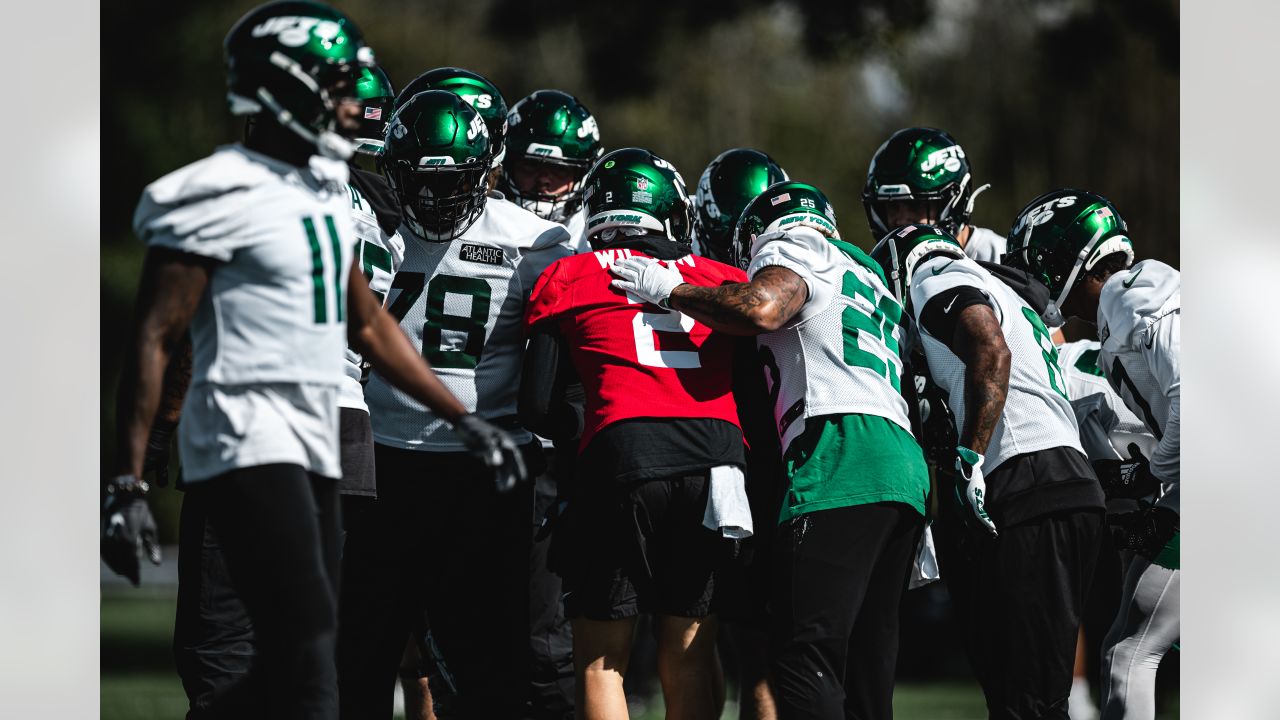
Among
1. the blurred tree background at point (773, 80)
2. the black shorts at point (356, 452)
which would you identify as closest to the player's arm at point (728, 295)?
the black shorts at point (356, 452)

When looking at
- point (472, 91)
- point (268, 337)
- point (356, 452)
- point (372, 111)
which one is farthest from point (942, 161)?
point (268, 337)

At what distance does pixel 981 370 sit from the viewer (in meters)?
4.39

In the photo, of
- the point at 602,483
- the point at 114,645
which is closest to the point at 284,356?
the point at 602,483

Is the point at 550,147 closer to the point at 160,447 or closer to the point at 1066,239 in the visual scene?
the point at 1066,239

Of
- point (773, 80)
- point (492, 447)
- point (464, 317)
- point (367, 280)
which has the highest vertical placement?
point (773, 80)

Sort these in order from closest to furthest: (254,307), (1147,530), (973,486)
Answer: (254,307) → (973,486) → (1147,530)

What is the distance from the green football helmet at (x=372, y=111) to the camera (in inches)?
205

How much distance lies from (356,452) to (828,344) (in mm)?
1394

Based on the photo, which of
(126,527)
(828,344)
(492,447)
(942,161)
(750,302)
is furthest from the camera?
(942,161)

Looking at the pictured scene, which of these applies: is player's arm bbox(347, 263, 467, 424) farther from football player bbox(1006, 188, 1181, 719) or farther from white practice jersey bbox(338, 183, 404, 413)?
football player bbox(1006, 188, 1181, 719)

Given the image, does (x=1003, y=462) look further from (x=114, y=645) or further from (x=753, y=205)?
(x=114, y=645)

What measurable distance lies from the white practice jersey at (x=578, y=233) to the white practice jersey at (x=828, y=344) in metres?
0.79

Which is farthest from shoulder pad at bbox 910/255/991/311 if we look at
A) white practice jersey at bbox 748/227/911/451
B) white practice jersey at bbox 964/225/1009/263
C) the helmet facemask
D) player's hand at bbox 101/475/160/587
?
player's hand at bbox 101/475/160/587

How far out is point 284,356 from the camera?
3236mm
